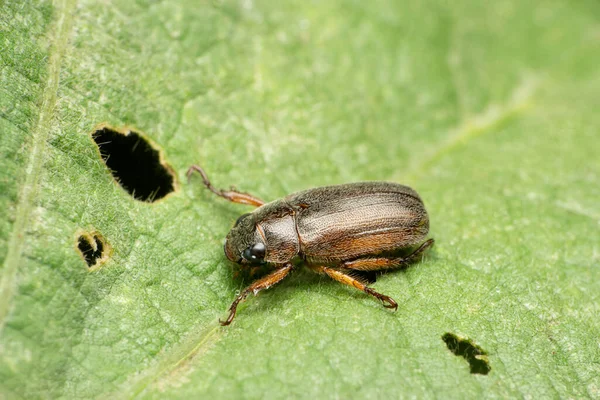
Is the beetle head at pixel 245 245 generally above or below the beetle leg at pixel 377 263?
above

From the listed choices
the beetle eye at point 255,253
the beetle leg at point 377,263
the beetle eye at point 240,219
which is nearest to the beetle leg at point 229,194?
the beetle eye at point 240,219

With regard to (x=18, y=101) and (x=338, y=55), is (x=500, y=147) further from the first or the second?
(x=18, y=101)

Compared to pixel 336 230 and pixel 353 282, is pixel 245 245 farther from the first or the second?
pixel 353 282

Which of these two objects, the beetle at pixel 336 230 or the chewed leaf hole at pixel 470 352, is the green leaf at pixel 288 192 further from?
the beetle at pixel 336 230

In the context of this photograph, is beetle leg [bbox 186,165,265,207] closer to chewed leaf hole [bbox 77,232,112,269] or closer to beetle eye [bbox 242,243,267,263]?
beetle eye [bbox 242,243,267,263]

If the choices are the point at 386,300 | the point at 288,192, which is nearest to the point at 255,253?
the point at 288,192

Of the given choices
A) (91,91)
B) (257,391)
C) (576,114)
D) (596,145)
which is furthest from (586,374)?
(91,91)

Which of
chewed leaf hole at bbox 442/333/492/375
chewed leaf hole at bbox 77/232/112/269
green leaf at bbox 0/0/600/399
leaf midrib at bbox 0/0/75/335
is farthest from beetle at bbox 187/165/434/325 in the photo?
leaf midrib at bbox 0/0/75/335
